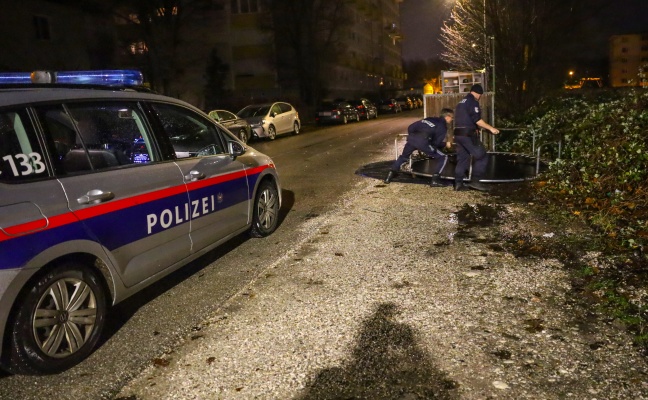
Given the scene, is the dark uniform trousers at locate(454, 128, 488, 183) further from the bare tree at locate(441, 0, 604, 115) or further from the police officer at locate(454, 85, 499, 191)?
the bare tree at locate(441, 0, 604, 115)

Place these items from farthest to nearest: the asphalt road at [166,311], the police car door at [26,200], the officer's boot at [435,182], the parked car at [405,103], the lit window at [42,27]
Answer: the parked car at [405,103] → the lit window at [42,27] → the officer's boot at [435,182] → the asphalt road at [166,311] → the police car door at [26,200]

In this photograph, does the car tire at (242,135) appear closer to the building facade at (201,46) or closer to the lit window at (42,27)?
the building facade at (201,46)

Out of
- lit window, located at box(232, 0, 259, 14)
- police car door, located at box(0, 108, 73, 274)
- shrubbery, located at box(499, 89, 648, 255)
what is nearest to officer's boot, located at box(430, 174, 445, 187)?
shrubbery, located at box(499, 89, 648, 255)

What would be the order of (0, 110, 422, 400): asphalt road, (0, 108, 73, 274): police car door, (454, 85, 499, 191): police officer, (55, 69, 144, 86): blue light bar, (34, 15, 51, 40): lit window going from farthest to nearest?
(34, 15, 51, 40): lit window → (454, 85, 499, 191): police officer → (55, 69, 144, 86): blue light bar → (0, 110, 422, 400): asphalt road → (0, 108, 73, 274): police car door

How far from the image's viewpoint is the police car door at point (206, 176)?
4.79 meters

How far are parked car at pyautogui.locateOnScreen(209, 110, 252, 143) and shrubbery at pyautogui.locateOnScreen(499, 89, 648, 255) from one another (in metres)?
12.2

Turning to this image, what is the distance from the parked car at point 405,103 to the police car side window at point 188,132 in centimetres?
4335

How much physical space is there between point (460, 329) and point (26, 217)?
2.90m

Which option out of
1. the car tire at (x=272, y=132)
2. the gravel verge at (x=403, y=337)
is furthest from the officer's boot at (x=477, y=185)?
the car tire at (x=272, y=132)

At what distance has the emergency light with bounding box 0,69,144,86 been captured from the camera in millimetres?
4555

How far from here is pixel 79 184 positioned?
3.59 m

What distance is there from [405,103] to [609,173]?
43.9 metres

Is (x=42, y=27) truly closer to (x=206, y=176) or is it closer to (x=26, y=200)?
(x=206, y=176)

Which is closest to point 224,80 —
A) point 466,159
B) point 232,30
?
point 232,30
